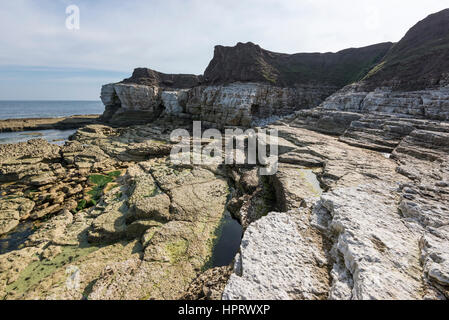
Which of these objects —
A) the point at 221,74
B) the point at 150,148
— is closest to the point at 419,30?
the point at 221,74

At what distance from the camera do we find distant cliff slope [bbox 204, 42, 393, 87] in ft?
163

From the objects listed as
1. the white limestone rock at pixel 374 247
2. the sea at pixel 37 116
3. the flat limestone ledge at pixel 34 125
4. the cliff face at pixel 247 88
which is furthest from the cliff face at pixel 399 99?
the flat limestone ledge at pixel 34 125

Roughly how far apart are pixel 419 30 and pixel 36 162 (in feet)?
229

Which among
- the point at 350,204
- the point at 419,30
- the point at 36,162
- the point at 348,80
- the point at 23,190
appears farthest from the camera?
the point at 348,80

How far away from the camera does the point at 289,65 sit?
5797 cm

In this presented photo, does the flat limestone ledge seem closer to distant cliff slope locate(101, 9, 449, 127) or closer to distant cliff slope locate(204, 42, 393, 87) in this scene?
distant cliff slope locate(101, 9, 449, 127)

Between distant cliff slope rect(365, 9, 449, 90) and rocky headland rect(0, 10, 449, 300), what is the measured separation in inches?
9.6

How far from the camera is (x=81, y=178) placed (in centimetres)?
2184

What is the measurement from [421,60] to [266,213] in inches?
1445

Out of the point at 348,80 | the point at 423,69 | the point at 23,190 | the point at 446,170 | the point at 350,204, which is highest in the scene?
the point at 348,80

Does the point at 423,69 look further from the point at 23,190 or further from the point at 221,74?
the point at 23,190

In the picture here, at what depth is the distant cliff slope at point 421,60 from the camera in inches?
1003

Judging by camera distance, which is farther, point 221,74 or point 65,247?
point 221,74

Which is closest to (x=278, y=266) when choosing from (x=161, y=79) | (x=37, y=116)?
(x=161, y=79)
